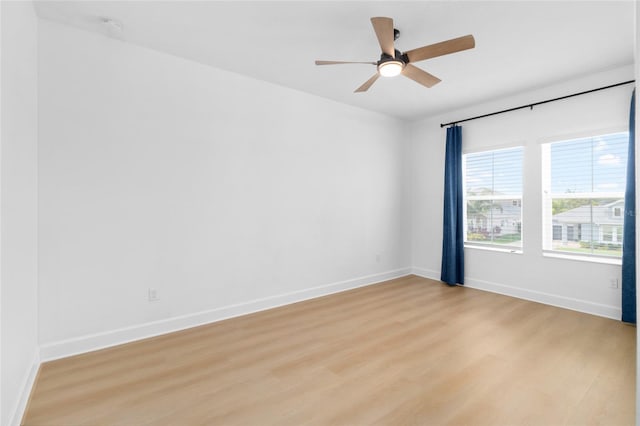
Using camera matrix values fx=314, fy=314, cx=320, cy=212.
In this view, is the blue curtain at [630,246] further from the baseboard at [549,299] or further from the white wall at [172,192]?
the white wall at [172,192]

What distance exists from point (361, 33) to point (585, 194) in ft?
10.9

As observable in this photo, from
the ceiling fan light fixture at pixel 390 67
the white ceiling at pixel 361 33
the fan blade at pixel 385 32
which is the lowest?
the ceiling fan light fixture at pixel 390 67

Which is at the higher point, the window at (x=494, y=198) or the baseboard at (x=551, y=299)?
the window at (x=494, y=198)

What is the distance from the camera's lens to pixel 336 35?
9.23 ft

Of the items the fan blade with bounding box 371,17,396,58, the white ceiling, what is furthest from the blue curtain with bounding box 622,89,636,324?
the fan blade with bounding box 371,17,396,58

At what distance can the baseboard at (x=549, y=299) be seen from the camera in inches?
140

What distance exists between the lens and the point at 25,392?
2.04 m

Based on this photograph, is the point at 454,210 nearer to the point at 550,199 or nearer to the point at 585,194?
the point at 550,199

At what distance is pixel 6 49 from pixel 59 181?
1.19 meters

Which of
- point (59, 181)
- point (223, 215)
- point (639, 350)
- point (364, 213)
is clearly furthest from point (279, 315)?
point (639, 350)

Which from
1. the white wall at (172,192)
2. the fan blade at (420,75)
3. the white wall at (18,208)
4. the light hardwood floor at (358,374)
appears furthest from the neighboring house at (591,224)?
the white wall at (18,208)

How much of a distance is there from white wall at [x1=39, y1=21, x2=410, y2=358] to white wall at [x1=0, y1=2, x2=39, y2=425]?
195 millimetres

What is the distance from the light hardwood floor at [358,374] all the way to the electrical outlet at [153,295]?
38cm

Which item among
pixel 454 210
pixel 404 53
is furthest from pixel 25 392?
pixel 454 210
